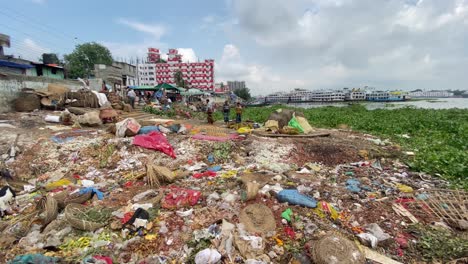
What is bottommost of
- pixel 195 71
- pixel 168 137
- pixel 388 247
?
pixel 388 247

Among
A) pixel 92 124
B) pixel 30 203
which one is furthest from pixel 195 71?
pixel 30 203

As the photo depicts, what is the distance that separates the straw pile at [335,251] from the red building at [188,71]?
6683 centimetres

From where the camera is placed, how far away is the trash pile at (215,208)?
94.0 inches

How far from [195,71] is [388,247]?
7004 centimetres

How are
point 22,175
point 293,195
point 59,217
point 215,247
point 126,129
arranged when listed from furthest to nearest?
point 126,129, point 22,175, point 293,195, point 59,217, point 215,247

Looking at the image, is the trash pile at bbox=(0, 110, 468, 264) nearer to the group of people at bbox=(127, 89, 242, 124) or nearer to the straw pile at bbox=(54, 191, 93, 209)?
the straw pile at bbox=(54, 191, 93, 209)

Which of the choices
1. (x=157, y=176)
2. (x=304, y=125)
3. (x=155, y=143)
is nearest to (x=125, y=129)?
(x=155, y=143)

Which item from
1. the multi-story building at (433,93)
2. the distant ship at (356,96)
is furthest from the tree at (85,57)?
the multi-story building at (433,93)

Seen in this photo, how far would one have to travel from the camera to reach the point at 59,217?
295cm

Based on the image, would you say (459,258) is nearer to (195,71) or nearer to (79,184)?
(79,184)

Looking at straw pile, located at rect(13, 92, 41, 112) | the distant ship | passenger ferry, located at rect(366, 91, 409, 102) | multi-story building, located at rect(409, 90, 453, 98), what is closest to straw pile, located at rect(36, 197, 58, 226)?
straw pile, located at rect(13, 92, 41, 112)

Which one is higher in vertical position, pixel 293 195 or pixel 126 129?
pixel 126 129

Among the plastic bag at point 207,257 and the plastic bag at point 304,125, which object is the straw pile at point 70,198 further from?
the plastic bag at point 304,125

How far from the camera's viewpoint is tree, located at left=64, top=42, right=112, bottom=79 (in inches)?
1563
